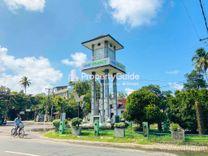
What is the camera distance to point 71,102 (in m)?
53.5

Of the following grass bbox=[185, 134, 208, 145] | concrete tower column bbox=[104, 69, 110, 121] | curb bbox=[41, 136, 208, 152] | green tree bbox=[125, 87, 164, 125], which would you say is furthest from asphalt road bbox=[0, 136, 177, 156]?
concrete tower column bbox=[104, 69, 110, 121]

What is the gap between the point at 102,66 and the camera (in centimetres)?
2977

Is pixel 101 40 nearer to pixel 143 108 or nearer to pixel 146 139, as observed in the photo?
pixel 143 108

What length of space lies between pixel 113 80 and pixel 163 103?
11.2 meters

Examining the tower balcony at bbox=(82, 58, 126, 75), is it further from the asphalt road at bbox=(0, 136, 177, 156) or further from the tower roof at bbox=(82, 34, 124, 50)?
the asphalt road at bbox=(0, 136, 177, 156)

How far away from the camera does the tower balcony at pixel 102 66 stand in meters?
29.4

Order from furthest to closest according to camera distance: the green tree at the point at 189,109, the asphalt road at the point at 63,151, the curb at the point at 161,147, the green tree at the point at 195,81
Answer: the green tree at the point at 195,81 < the green tree at the point at 189,109 < the curb at the point at 161,147 < the asphalt road at the point at 63,151

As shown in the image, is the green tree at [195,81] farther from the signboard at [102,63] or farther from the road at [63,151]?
the road at [63,151]

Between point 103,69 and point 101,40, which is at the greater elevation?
point 101,40

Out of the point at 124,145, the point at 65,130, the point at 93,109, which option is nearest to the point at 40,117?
the point at 93,109

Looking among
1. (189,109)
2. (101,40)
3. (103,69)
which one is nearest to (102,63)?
(103,69)

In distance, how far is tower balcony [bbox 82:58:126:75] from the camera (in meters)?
29.4

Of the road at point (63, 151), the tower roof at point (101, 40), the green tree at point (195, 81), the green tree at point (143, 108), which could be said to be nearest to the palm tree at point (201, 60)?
the green tree at point (195, 81)

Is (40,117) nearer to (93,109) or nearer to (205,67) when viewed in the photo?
(93,109)
